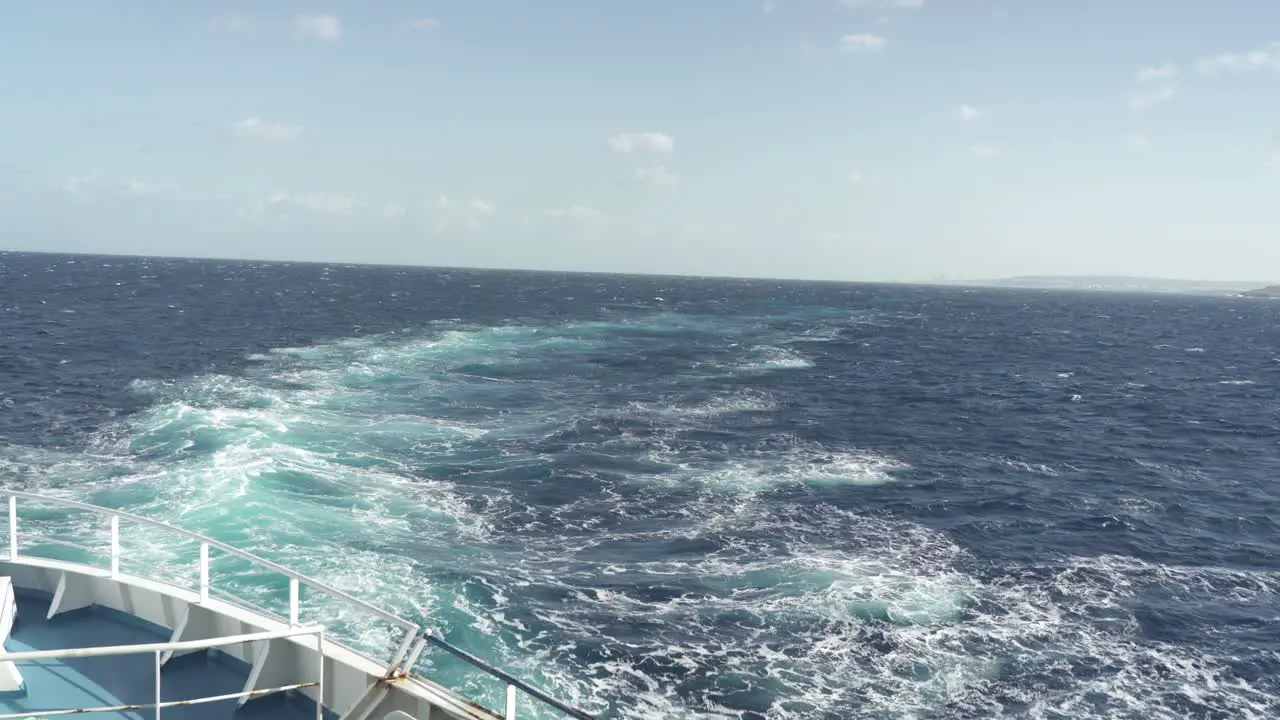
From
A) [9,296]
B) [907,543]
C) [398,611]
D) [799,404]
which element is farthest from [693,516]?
[9,296]

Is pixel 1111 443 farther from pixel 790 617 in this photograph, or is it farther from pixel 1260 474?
pixel 790 617

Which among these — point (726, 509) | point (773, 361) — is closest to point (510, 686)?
point (726, 509)

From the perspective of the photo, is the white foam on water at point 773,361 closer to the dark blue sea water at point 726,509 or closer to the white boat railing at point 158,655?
the dark blue sea water at point 726,509

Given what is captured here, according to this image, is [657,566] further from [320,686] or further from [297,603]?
[320,686]

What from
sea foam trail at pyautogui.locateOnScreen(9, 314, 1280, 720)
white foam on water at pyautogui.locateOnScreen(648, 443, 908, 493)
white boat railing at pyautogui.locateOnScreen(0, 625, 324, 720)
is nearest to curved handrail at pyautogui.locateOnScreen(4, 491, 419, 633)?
white boat railing at pyautogui.locateOnScreen(0, 625, 324, 720)

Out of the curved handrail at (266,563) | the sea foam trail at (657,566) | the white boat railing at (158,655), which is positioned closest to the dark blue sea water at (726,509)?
the sea foam trail at (657,566)

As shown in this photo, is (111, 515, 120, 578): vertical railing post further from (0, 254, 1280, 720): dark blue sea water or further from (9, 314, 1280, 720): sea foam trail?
(0, 254, 1280, 720): dark blue sea water
